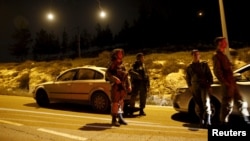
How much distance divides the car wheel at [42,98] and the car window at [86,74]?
1.68m

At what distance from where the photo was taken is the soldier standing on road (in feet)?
22.4

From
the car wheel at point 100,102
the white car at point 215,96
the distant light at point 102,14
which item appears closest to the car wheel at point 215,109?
the white car at point 215,96

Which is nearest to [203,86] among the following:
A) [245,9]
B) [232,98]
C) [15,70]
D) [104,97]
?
[232,98]

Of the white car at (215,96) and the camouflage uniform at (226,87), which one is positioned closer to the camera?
the camouflage uniform at (226,87)

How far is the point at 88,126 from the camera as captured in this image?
856 centimetres

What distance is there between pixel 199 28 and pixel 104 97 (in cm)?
6499

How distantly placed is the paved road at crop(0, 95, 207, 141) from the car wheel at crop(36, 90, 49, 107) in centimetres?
103

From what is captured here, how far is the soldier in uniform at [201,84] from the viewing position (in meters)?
7.99

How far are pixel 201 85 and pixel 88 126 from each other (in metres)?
2.86

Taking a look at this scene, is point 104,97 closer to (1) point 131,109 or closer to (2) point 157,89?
(1) point 131,109

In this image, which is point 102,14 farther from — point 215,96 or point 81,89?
point 215,96

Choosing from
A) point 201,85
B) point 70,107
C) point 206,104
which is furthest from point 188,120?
point 70,107

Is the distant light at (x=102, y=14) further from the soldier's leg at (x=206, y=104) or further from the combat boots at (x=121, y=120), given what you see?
the soldier's leg at (x=206, y=104)

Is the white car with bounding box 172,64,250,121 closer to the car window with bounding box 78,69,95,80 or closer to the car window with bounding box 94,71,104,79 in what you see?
the car window with bounding box 94,71,104,79
